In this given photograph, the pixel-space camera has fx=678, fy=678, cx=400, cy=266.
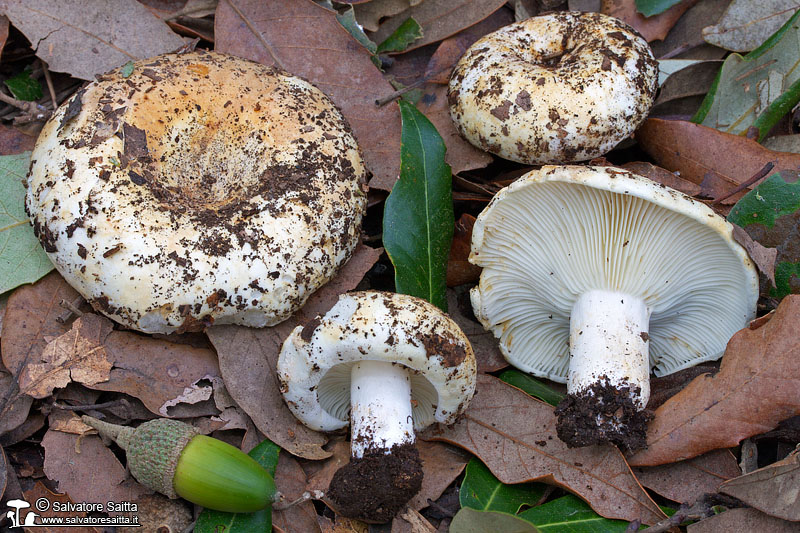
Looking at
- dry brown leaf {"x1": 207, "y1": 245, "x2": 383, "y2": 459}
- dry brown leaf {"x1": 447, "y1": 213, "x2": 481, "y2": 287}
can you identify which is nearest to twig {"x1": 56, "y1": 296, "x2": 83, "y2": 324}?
dry brown leaf {"x1": 207, "y1": 245, "x2": 383, "y2": 459}

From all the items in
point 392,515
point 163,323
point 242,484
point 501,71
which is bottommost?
point 392,515

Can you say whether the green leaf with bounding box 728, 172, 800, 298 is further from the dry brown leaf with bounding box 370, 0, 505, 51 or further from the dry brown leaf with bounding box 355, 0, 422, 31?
the dry brown leaf with bounding box 355, 0, 422, 31

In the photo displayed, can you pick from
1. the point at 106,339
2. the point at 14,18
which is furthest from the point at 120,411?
the point at 14,18

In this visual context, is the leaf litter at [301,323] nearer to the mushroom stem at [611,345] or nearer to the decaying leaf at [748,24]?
the decaying leaf at [748,24]

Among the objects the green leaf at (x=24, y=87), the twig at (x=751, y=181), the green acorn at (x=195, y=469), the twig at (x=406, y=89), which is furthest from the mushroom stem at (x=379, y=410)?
the green leaf at (x=24, y=87)

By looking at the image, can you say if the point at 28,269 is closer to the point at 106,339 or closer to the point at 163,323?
the point at 106,339
